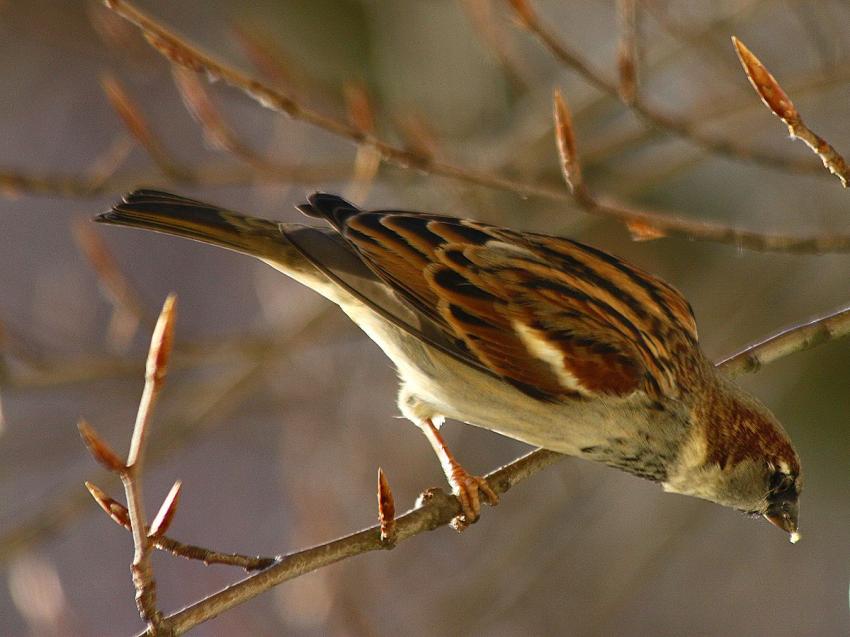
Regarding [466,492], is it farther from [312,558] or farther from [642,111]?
[642,111]

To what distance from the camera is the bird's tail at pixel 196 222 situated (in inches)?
112

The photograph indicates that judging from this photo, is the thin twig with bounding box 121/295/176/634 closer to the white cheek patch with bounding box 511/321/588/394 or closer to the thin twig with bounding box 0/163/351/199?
the thin twig with bounding box 0/163/351/199

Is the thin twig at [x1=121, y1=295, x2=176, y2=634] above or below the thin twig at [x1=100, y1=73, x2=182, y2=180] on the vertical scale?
below

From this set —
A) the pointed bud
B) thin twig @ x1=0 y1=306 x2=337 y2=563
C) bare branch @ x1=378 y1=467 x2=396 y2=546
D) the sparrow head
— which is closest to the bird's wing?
the sparrow head

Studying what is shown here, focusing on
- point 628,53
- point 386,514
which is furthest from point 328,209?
point 386,514

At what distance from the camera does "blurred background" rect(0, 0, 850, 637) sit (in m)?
3.63

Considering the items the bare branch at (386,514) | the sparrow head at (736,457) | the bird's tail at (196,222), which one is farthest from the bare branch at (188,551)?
the sparrow head at (736,457)

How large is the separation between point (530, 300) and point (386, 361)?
1925 mm

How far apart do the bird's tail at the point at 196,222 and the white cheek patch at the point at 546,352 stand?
2.28 ft

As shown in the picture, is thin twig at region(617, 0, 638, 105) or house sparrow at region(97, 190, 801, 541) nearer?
thin twig at region(617, 0, 638, 105)

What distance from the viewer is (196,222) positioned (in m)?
2.95

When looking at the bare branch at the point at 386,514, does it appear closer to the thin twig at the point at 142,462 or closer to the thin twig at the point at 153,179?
the thin twig at the point at 142,462

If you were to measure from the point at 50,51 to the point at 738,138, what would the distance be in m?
4.51

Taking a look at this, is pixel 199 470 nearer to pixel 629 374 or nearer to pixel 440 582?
pixel 440 582
